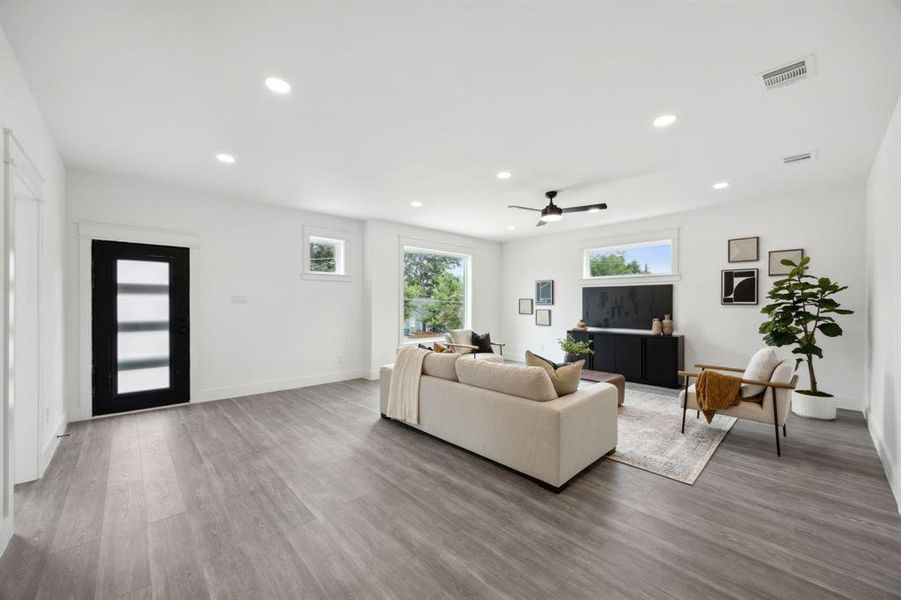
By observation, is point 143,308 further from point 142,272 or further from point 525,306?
point 525,306

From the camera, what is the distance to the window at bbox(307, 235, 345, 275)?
237 inches

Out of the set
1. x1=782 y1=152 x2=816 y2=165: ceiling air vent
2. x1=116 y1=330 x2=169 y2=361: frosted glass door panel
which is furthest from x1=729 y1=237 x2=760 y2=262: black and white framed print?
x1=116 y1=330 x2=169 y2=361: frosted glass door panel

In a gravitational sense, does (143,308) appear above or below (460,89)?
below

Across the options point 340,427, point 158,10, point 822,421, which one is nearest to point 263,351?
point 340,427

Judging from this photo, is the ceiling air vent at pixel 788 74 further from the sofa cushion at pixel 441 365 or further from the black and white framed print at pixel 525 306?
the black and white framed print at pixel 525 306

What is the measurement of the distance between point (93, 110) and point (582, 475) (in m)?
4.75

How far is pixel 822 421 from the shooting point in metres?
4.14

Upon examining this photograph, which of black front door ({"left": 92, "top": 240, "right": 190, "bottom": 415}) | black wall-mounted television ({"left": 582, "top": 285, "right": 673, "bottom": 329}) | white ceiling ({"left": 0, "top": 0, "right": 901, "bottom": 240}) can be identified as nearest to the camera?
white ceiling ({"left": 0, "top": 0, "right": 901, "bottom": 240})

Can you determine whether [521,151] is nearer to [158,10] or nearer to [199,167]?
[158,10]

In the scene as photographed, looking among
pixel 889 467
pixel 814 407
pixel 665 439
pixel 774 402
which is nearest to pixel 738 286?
pixel 814 407

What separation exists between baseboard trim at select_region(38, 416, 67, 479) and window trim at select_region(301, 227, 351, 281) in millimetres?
3103

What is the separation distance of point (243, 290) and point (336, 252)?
162 centimetres

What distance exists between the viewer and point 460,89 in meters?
2.54

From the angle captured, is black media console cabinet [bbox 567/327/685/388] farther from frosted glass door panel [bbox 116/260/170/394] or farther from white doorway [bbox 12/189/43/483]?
white doorway [bbox 12/189/43/483]
